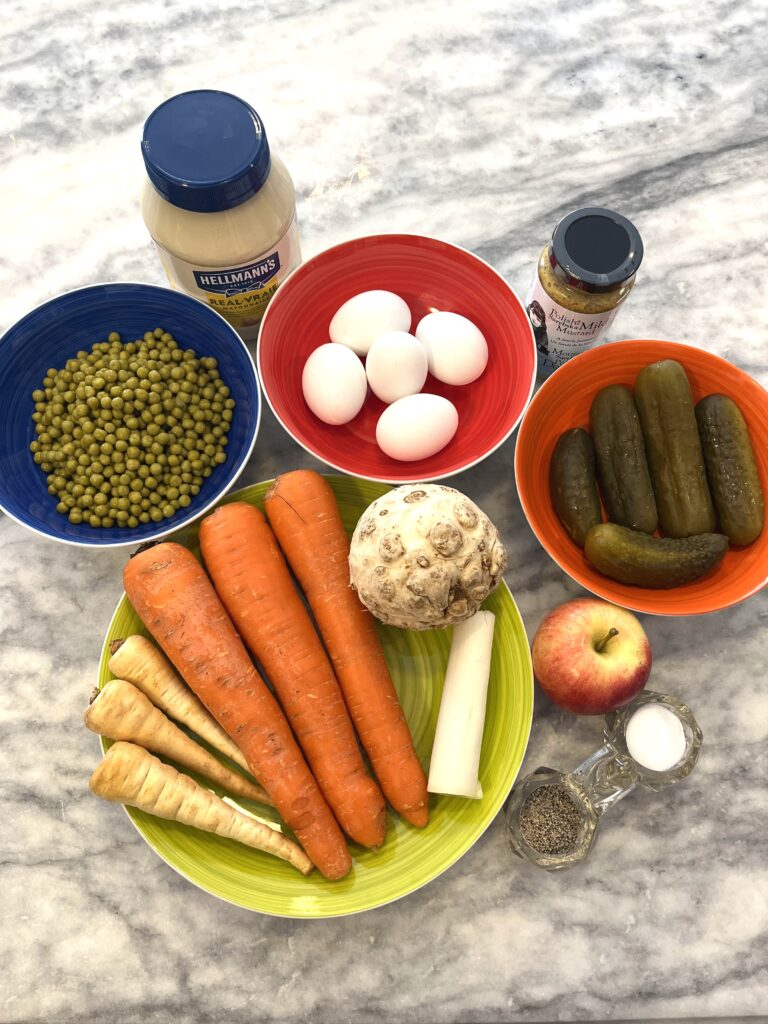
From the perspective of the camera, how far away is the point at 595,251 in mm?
1400

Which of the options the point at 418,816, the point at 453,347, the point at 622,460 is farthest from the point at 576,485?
the point at 418,816

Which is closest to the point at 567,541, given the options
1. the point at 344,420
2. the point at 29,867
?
the point at 344,420

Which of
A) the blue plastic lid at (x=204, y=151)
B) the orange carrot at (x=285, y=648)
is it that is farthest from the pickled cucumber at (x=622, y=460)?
the blue plastic lid at (x=204, y=151)

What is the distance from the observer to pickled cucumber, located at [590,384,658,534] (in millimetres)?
1512

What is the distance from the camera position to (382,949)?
154 cm

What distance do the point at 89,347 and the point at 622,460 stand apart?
1096 mm

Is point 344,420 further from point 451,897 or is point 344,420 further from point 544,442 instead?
point 451,897

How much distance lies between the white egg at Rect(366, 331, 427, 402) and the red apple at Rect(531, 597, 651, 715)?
0.53 metres

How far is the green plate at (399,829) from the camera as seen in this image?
1425mm

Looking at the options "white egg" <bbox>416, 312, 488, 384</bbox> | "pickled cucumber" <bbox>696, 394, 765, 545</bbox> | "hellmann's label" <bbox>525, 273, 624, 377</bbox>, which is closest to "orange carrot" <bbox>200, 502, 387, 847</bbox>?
"white egg" <bbox>416, 312, 488, 384</bbox>

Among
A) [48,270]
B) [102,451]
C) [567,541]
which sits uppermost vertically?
[48,270]

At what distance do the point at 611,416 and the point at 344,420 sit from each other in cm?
52

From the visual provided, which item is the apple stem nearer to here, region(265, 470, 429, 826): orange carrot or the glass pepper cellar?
the glass pepper cellar

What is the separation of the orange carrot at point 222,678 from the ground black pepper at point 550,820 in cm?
35
